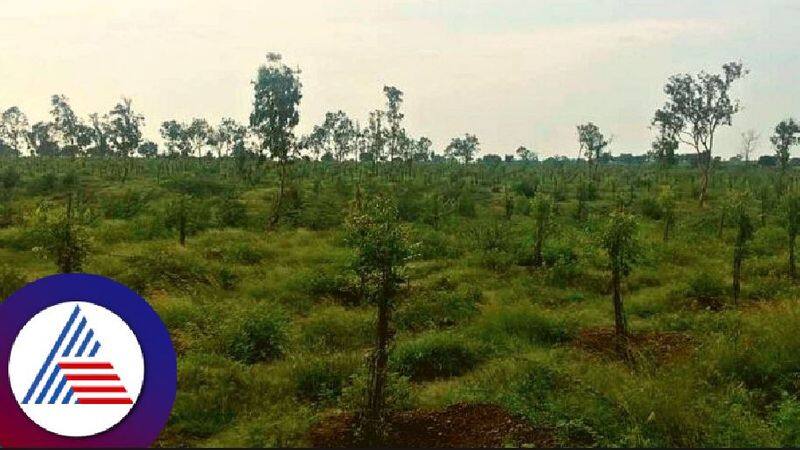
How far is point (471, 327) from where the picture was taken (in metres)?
14.8

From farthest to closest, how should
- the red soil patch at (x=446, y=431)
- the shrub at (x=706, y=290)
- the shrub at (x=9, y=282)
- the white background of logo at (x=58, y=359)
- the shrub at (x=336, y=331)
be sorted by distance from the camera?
the shrub at (x=706, y=290), the shrub at (x=9, y=282), the shrub at (x=336, y=331), the red soil patch at (x=446, y=431), the white background of logo at (x=58, y=359)

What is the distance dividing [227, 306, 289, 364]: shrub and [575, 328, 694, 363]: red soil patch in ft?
22.0

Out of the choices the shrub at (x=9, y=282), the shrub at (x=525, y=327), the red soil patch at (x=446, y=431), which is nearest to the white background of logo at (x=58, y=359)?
the red soil patch at (x=446, y=431)

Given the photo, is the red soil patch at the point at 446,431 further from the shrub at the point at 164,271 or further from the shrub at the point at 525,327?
the shrub at the point at 164,271

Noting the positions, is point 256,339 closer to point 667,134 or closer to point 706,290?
point 706,290

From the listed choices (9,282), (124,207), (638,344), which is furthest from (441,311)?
(124,207)

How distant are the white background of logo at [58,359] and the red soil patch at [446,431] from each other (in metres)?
2.82

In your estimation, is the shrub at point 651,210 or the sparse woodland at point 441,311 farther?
the shrub at point 651,210

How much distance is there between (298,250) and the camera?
2462 cm

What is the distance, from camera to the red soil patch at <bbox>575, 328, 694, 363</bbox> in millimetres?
13055

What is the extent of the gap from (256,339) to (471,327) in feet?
16.8

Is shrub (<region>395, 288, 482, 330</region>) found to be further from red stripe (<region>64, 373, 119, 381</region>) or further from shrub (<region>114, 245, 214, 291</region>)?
red stripe (<region>64, 373, 119, 381</region>)

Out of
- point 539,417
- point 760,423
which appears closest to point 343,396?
point 539,417

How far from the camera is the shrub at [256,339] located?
12641mm
